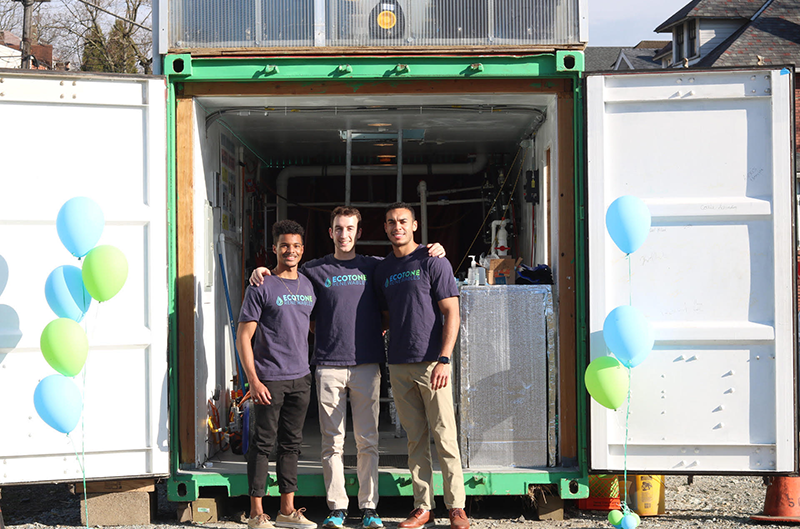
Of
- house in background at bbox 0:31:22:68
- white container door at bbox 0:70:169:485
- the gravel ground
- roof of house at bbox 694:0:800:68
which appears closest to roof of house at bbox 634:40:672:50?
roof of house at bbox 694:0:800:68

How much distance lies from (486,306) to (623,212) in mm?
1117

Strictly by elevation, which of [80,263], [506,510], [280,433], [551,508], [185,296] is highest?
[80,263]

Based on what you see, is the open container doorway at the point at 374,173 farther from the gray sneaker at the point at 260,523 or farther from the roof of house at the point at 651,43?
the roof of house at the point at 651,43

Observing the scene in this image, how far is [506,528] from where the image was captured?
4.94m

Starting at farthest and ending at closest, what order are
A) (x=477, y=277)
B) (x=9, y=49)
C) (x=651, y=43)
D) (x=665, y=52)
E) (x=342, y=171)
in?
(x=651, y=43) → (x=665, y=52) → (x=9, y=49) → (x=342, y=171) → (x=477, y=277)

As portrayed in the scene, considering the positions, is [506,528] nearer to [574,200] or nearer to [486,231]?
[574,200]

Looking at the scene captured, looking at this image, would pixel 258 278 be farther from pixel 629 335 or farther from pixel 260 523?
pixel 629 335

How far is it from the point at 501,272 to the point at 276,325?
191cm

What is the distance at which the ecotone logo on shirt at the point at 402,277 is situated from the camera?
476 cm

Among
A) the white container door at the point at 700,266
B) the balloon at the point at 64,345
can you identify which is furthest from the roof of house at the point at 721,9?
the balloon at the point at 64,345

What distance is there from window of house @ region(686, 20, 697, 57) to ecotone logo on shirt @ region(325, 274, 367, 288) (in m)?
21.5

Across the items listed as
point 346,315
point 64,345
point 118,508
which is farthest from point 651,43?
point 64,345

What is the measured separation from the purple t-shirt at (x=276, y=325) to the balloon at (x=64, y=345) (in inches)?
36.3

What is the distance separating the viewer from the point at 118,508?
4988mm
